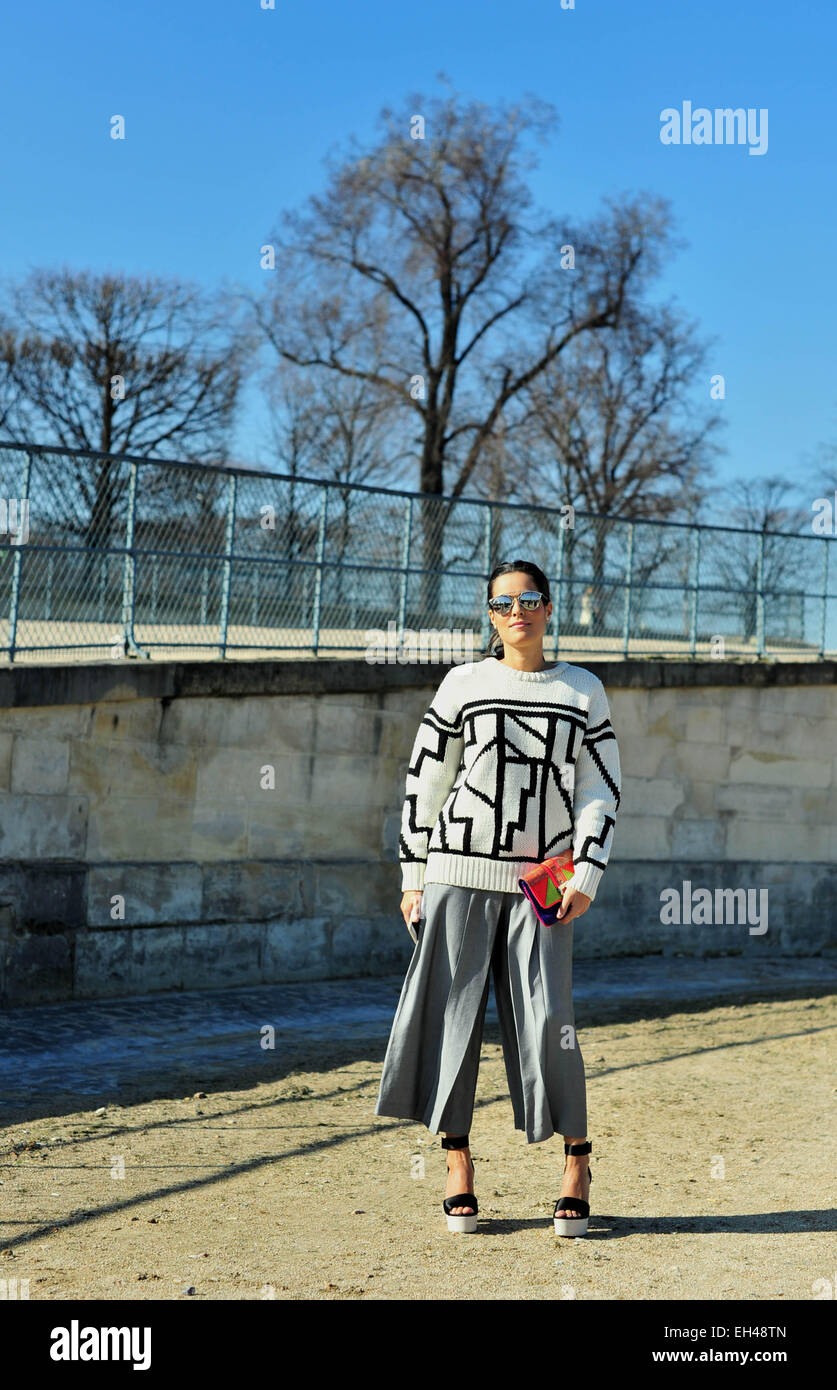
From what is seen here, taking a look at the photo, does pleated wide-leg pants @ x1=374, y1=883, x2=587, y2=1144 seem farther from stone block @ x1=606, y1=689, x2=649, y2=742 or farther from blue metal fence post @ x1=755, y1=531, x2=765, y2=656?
blue metal fence post @ x1=755, y1=531, x2=765, y2=656

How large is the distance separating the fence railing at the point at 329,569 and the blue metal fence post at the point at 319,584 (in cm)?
1

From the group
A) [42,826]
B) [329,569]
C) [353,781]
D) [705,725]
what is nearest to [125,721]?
[42,826]

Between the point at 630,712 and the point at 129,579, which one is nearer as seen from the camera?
the point at 129,579

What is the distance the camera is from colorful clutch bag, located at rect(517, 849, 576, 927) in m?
4.66

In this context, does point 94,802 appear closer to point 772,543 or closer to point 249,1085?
point 249,1085

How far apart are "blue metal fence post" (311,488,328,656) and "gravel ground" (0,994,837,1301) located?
418 centimetres

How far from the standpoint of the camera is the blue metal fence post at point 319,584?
11586 mm

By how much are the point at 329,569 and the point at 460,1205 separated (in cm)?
753

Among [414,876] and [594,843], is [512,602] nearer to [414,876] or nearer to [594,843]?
[594,843]

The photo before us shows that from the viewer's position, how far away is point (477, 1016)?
15.6 feet

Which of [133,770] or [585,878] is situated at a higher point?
[133,770]

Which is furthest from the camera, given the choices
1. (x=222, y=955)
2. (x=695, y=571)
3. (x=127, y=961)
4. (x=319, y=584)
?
(x=695, y=571)

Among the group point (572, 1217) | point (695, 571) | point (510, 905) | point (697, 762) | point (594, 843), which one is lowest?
→ point (572, 1217)

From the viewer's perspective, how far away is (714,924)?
45.4 ft
